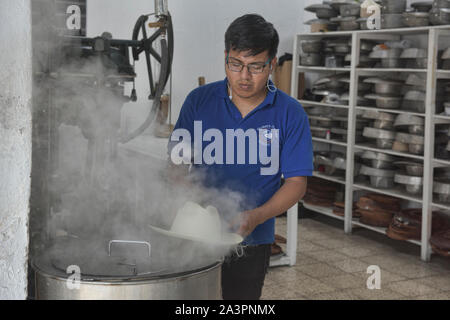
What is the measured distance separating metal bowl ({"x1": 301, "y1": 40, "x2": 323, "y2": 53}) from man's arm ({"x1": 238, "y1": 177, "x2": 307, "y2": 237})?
13.6ft

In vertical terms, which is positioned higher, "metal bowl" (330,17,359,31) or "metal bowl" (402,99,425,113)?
"metal bowl" (330,17,359,31)

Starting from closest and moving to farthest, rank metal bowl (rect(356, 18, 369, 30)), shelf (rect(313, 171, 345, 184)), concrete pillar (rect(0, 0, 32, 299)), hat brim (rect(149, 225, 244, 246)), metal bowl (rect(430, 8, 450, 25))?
1. concrete pillar (rect(0, 0, 32, 299))
2. hat brim (rect(149, 225, 244, 246))
3. metal bowl (rect(430, 8, 450, 25))
4. metal bowl (rect(356, 18, 369, 30))
5. shelf (rect(313, 171, 345, 184))

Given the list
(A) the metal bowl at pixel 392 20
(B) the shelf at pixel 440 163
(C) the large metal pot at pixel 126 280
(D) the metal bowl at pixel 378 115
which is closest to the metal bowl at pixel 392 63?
(A) the metal bowl at pixel 392 20

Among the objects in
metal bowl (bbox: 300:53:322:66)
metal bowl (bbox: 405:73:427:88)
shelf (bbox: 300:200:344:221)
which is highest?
metal bowl (bbox: 300:53:322:66)

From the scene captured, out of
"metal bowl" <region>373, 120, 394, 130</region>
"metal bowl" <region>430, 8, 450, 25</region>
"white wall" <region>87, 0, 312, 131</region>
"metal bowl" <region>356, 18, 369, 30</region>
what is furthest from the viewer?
"metal bowl" <region>356, 18, 369, 30</region>

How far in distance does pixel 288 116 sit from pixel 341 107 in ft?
12.6

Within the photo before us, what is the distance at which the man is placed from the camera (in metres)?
2.08

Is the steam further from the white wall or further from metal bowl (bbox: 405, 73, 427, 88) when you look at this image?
metal bowl (bbox: 405, 73, 427, 88)

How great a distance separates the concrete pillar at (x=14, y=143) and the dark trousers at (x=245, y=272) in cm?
93

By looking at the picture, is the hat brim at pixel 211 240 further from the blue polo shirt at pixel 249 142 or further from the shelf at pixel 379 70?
the shelf at pixel 379 70

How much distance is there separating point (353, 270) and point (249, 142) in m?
2.74

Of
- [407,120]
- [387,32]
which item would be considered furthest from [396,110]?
[387,32]

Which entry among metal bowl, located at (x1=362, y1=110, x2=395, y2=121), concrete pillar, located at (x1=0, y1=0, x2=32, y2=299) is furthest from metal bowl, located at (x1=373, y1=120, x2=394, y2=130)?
concrete pillar, located at (x1=0, y1=0, x2=32, y2=299)
